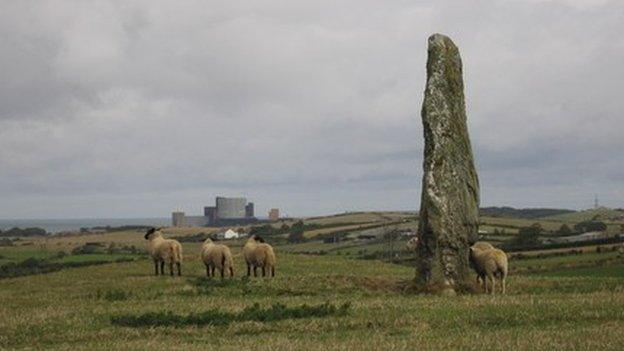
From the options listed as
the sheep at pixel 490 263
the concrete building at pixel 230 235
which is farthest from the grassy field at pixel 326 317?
the concrete building at pixel 230 235

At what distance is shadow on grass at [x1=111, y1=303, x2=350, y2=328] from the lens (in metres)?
21.1

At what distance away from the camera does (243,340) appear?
18312 mm

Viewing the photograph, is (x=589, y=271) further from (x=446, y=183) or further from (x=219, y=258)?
(x=219, y=258)

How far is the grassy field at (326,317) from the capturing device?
1717cm

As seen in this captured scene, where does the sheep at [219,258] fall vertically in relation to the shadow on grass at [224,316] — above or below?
above

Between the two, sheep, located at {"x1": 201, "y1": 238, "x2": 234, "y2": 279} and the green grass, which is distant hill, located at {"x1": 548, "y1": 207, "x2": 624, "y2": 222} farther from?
sheep, located at {"x1": 201, "y1": 238, "x2": 234, "y2": 279}

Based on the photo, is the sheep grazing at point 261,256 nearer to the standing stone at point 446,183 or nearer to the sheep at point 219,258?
the sheep at point 219,258

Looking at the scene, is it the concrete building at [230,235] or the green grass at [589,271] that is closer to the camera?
the green grass at [589,271]

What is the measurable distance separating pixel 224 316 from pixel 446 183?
1286cm

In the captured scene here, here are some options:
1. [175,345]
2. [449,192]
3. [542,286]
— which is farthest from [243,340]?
[542,286]

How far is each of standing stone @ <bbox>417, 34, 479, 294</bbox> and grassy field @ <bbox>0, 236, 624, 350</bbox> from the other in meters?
1.93

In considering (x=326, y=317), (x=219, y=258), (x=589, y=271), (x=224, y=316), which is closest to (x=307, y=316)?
(x=326, y=317)

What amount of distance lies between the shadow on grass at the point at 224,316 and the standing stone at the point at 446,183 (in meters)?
8.94

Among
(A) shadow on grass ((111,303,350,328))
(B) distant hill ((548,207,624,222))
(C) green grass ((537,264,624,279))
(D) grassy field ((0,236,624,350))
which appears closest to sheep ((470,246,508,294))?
(D) grassy field ((0,236,624,350))
